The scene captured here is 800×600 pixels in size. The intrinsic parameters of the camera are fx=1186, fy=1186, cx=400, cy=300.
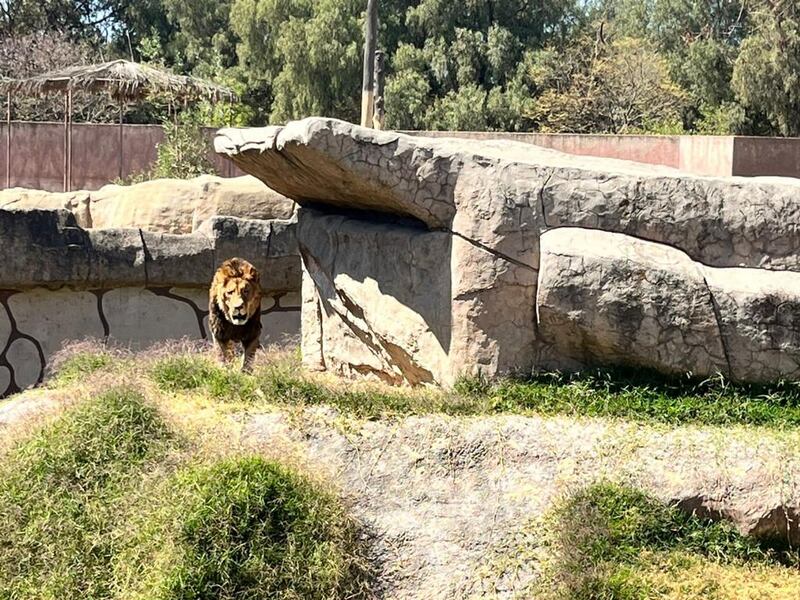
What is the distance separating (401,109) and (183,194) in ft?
62.0

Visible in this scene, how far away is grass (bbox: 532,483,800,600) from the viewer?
203 inches

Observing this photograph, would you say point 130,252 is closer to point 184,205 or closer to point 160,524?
point 184,205

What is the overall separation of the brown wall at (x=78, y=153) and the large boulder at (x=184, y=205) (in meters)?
6.19

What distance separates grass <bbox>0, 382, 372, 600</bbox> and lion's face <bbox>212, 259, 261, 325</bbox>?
Answer: 2108mm

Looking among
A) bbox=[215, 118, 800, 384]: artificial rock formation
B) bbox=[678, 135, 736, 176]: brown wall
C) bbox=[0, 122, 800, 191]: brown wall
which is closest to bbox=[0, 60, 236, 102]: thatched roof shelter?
bbox=[0, 122, 800, 191]: brown wall

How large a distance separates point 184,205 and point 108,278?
1385mm

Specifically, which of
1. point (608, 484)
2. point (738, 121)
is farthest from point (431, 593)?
point (738, 121)

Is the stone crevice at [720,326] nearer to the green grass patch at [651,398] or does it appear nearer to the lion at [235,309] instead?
the green grass patch at [651,398]

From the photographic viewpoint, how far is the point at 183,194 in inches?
440

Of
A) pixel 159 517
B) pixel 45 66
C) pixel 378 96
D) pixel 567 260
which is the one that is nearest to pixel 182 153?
Answer: pixel 378 96

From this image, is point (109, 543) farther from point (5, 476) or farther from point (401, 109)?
point (401, 109)

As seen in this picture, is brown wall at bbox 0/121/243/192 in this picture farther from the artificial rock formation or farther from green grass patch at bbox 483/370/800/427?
green grass patch at bbox 483/370/800/427

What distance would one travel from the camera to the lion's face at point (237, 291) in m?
8.17

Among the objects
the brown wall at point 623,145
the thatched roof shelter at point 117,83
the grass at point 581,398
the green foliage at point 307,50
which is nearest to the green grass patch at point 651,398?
the grass at point 581,398
